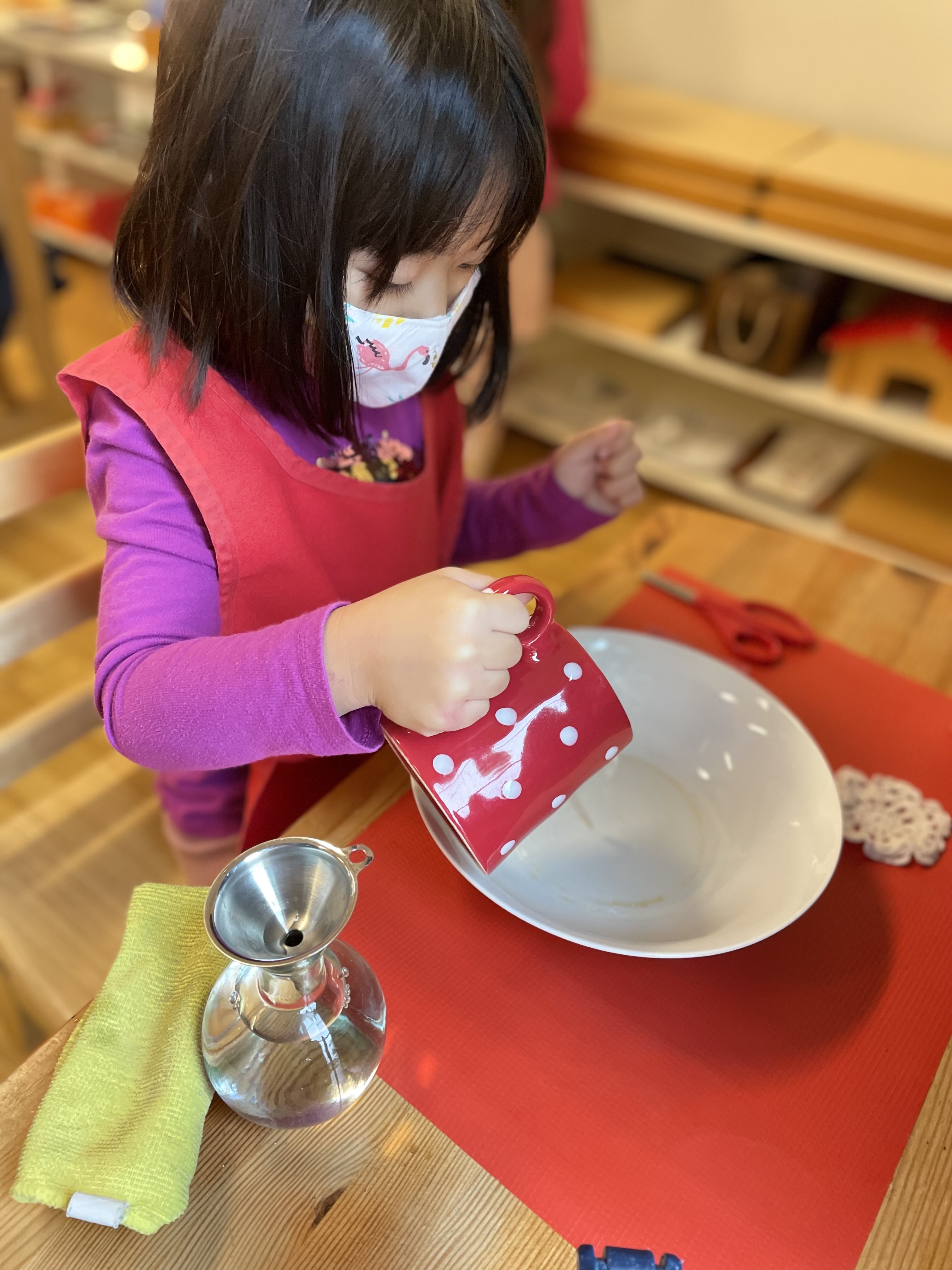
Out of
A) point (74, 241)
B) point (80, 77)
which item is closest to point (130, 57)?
point (74, 241)

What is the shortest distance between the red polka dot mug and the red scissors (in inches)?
10.3

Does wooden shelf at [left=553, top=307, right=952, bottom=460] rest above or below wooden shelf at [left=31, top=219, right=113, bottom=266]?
above

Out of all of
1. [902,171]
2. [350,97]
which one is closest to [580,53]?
[902,171]

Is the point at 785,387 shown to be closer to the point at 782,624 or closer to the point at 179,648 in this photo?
the point at 782,624

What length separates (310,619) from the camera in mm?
540

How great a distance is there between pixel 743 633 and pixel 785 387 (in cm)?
106

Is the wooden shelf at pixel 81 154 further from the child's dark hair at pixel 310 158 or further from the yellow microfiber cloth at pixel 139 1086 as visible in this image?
the yellow microfiber cloth at pixel 139 1086

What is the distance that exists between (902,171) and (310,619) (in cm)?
142

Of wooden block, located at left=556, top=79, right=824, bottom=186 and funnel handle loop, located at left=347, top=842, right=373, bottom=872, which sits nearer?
funnel handle loop, located at left=347, top=842, right=373, bottom=872

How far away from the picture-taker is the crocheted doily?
2.05 feet

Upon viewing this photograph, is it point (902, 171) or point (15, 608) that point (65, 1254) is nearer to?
point (15, 608)

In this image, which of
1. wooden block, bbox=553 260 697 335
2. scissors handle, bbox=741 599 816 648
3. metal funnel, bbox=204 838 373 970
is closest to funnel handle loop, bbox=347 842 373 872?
metal funnel, bbox=204 838 373 970

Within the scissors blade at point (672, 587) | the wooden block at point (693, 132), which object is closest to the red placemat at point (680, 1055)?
the scissors blade at point (672, 587)

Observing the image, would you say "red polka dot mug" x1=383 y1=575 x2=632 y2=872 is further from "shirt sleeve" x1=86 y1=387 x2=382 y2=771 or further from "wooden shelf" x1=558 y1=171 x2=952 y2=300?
"wooden shelf" x1=558 y1=171 x2=952 y2=300
